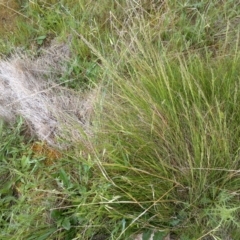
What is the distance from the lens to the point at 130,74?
173 centimetres

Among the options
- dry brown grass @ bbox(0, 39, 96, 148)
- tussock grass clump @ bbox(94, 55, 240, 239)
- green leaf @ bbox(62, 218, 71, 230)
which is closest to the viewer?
tussock grass clump @ bbox(94, 55, 240, 239)

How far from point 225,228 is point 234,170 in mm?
218

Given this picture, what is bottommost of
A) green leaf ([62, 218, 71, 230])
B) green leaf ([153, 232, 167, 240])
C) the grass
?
green leaf ([153, 232, 167, 240])

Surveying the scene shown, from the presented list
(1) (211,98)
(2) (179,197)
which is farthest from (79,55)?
(2) (179,197)

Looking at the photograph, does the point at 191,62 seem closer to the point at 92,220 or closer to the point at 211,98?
the point at 211,98

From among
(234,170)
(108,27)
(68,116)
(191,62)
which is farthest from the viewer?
(108,27)

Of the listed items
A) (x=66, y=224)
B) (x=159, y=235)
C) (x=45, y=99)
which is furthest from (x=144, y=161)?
(x=45, y=99)

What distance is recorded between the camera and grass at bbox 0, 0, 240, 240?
1.50 m

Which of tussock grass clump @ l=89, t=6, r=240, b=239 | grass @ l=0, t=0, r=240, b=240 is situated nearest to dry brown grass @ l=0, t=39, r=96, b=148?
grass @ l=0, t=0, r=240, b=240

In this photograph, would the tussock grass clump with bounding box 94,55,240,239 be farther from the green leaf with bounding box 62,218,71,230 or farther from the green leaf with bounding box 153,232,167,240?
the green leaf with bounding box 62,218,71,230

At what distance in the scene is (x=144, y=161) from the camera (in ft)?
5.11

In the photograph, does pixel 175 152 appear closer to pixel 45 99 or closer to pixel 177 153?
pixel 177 153

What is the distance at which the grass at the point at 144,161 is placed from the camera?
1.50 meters

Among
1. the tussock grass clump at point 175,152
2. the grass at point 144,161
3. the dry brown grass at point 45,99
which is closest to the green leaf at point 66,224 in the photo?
the grass at point 144,161
